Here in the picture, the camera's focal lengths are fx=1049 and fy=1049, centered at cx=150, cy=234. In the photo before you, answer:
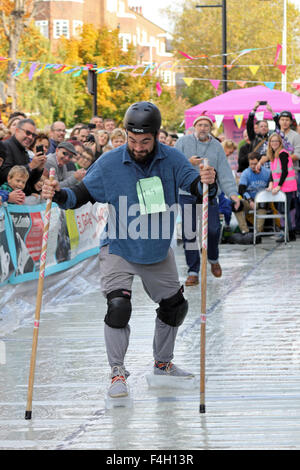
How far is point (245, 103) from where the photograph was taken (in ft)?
77.9

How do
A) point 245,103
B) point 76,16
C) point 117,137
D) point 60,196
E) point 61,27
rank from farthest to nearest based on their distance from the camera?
point 61,27 → point 76,16 → point 245,103 → point 117,137 → point 60,196

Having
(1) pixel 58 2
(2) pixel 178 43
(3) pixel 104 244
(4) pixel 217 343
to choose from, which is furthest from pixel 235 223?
(1) pixel 58 2

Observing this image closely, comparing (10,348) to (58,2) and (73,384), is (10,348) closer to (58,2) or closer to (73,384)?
(73,384)

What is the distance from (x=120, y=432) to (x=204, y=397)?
71 centimetres

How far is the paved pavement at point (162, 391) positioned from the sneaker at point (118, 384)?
0.10 m

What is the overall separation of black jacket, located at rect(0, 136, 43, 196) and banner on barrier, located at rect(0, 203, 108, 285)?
0.80ft

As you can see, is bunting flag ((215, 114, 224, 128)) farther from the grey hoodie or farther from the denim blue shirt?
the denim blue shirt

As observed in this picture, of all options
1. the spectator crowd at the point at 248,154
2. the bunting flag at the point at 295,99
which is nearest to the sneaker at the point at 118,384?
the spectator crowd at the point at 248,154

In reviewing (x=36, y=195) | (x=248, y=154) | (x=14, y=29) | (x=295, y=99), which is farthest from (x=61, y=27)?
(x=36, y=195)

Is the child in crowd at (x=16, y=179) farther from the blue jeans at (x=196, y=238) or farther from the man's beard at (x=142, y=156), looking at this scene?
the man's beard at (x=142, y=156)

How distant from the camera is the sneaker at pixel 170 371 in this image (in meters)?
7.13

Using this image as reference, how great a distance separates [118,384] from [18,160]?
4.67m

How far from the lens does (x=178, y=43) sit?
6000 cm

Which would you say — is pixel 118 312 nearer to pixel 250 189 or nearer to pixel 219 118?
pixel 250 189
